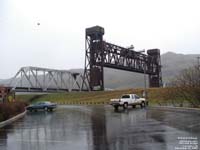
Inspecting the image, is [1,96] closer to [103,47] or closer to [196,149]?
[196,149]

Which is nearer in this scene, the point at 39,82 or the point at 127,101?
the point at 127,101

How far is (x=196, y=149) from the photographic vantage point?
36.8ft

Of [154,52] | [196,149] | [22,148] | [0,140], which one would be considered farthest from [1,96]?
[154,52]

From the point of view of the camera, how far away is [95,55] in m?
107

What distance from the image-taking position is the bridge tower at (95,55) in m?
→ 107

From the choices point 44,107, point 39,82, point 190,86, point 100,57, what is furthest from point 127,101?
point 39,82

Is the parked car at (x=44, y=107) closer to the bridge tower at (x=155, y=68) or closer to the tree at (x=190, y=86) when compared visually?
the tree at (x=190, y=86)

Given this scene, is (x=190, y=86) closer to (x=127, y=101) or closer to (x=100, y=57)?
(x=127, y=101)

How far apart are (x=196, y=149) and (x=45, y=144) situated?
627 centimetres

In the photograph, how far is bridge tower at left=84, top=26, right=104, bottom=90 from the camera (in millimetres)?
106625

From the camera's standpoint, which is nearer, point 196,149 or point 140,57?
point 196,149

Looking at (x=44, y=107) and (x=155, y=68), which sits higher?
(x=155, y=68)

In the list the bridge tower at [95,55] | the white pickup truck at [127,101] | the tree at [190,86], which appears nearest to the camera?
the tree at [190,86]

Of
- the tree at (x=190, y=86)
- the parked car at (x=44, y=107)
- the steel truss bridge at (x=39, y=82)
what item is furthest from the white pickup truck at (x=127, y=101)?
the steel truss bridge at (x=39, y=82)
